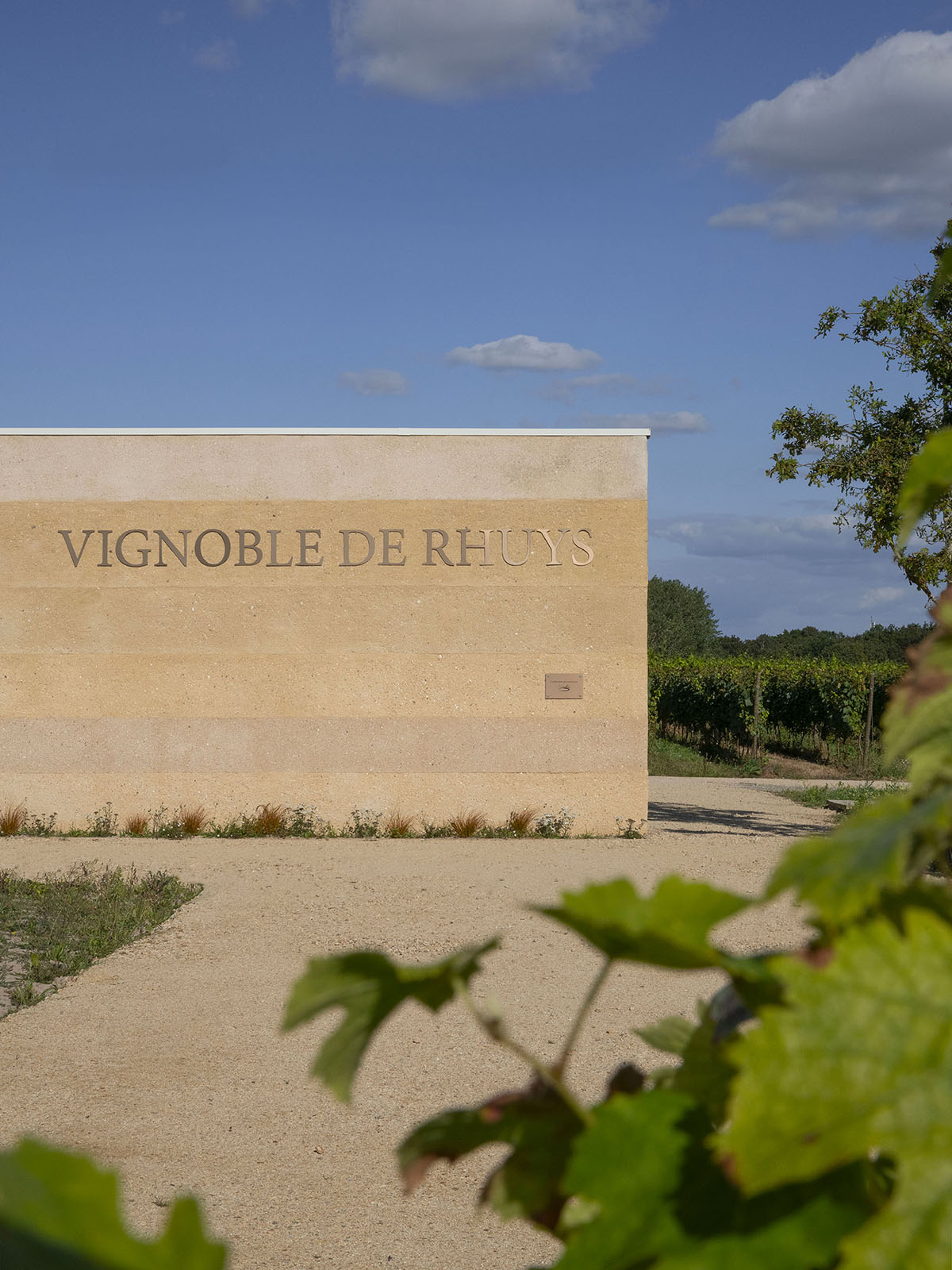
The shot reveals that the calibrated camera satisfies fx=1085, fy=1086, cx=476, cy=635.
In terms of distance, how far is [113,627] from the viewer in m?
11.2

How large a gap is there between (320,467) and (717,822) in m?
6.31

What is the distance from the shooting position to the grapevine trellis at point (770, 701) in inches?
891

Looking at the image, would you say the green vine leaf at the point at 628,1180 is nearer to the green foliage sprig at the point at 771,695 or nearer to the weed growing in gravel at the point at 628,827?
the weed growing in gravel at the point at 628,827

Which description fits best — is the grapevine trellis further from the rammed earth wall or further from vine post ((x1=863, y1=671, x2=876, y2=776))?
the rammed earth wall

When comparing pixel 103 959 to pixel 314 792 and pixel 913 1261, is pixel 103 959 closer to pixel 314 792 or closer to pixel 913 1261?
pixel 314 792

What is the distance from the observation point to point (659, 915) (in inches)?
14.9

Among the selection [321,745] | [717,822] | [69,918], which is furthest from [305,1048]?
[717,822]

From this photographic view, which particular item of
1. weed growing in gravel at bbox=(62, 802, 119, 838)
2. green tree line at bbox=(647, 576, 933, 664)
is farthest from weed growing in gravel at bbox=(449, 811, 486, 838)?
green tree line at bbox=(647, 576, 933, 664)

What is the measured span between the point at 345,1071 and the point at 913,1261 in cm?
26

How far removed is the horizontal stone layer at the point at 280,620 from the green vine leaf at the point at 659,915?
10.7 metres

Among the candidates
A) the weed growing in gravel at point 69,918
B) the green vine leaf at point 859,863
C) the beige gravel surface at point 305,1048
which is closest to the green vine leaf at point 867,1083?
the green vine leaf at point 859,863

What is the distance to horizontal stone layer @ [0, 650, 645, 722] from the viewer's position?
36.4 ft

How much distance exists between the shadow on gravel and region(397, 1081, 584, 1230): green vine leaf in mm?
11304

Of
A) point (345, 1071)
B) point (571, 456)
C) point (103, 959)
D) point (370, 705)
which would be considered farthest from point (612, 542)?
point (345, 1071)
